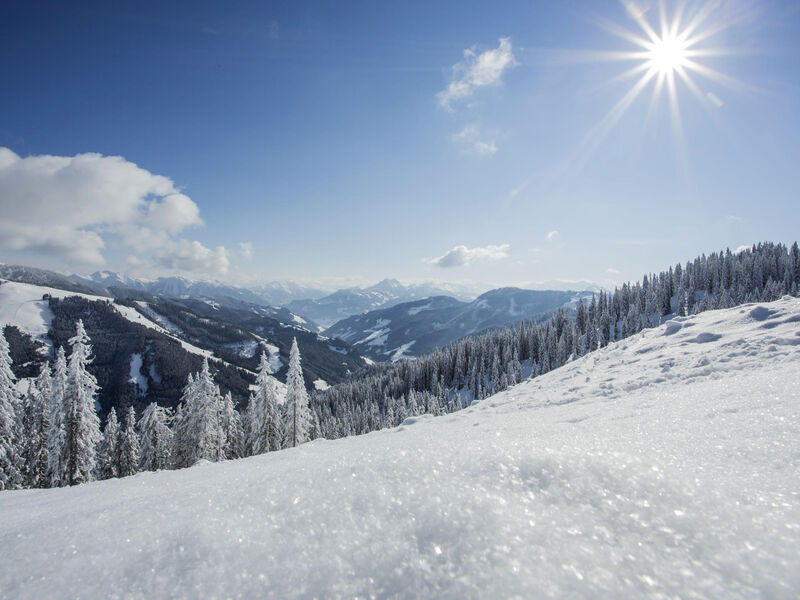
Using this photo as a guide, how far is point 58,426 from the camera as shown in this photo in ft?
87.2

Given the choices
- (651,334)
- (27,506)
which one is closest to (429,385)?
(651,334)

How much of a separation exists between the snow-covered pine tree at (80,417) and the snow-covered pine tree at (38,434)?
540 cm

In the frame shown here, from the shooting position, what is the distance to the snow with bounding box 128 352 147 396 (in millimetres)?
161000

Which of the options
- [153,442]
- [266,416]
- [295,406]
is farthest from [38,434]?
[295,406]

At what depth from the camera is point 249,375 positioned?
19388 centimetres

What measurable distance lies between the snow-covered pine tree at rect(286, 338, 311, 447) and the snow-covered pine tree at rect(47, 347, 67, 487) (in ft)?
56.8

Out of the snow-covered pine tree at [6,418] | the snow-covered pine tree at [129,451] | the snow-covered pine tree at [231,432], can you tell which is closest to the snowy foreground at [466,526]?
the snow-covered pine tree at [6,418]

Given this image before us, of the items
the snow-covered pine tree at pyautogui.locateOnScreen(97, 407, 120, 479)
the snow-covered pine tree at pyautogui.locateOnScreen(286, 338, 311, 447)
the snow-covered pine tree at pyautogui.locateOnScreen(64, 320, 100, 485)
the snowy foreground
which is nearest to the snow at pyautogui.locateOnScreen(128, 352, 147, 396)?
the snow-covered pine tree at pyautogui.locateOnScreen(97, 407, 120, 479)

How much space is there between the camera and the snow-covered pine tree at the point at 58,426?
85.3ft

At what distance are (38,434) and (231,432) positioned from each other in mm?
17940

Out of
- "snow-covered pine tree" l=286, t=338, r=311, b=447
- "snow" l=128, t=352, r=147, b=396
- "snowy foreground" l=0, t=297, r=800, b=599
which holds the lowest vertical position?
"snow" l=128, t=352, r=147, b=396

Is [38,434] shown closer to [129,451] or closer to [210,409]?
[129,451]

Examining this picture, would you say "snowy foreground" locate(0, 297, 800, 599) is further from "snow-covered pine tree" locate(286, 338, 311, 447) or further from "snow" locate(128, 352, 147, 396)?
"snow" locate(128, 352, 147, 396)

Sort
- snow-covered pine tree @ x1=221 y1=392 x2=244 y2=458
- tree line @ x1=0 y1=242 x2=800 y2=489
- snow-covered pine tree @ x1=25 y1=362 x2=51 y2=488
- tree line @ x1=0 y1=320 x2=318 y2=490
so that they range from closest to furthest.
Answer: tree line @ x1=0 y1=320 x2=318 y2=490 < tree line @ x1=0 y1=242 x2=800 y2=489 < snow-covered pine tree @ x1=25 y1=362 x2=51 y2=488 < snow-covered pine tree @ x1=221 y1=392 x2=244 y2=458
